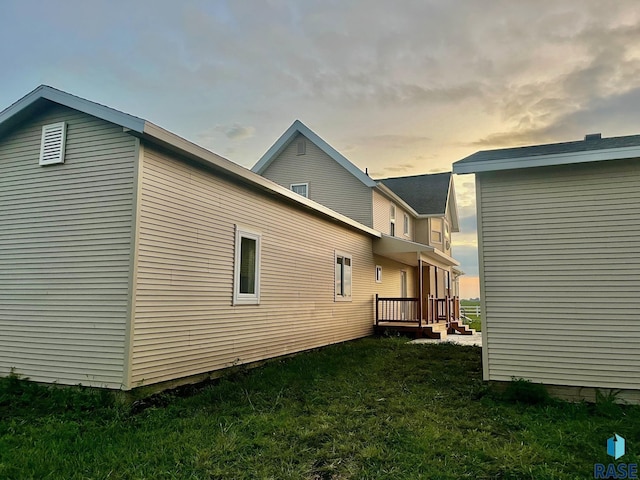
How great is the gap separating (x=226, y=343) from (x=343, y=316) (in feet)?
18.9

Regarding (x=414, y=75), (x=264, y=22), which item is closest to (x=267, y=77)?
(x=264, y=22)

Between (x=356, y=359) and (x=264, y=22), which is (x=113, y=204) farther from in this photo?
(x=264, y=22)

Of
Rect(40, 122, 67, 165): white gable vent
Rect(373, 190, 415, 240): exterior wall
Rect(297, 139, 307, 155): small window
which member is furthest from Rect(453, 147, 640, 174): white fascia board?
Rect(297, 139, 307, 155): small window

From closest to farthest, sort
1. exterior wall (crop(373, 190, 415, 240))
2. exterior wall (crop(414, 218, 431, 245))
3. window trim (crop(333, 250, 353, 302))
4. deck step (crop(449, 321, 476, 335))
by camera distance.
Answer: window trim (crop(333, 250, 353, 302)) → exterior wall (crop(373, 190, 415, 240)) → deck step (crop(449, 321, 476, 335)) → exterior wall (crop(414, 218, 431, 245))

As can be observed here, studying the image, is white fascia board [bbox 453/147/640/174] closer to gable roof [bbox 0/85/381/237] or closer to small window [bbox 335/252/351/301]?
gable roof [bbox 0/85/381/237]

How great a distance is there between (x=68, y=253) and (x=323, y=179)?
10728 millimetres

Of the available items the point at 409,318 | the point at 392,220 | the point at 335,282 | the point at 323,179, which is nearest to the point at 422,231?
the point at 392,220

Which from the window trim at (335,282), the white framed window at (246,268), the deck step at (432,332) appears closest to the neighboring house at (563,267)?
the white framed window at (246,268)

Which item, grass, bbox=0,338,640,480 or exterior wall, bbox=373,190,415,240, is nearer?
grass, bbox=0,338,640,480

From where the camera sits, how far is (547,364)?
641 centimetres

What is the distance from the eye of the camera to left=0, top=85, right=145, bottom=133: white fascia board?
19.2 feet

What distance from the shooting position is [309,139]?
53.0 feet

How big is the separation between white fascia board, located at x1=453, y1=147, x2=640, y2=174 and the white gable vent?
6337 mm

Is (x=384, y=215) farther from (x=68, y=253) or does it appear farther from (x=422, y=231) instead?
(x=68, y=253)
